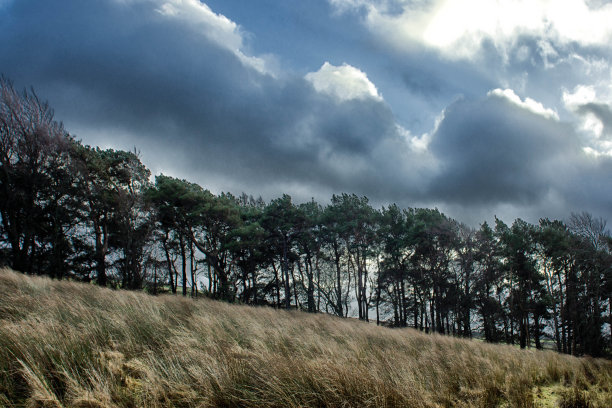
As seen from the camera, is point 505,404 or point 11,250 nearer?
Result: point 505,404

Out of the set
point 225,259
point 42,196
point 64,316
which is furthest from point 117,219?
point 64,316

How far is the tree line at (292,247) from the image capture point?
21.7m

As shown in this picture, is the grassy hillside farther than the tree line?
No

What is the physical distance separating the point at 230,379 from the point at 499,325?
3776 centimetres

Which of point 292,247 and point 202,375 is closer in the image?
point 202,375

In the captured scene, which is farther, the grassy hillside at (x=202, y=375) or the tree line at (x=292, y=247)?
the tree line at (x=292, y=247)

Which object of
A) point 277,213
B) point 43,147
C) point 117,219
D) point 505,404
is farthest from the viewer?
point 277,213

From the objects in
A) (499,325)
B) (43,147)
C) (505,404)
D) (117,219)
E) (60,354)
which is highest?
(43,147)

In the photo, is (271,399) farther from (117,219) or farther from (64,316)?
(117,219)

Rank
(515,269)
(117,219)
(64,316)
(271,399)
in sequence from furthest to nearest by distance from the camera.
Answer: (515,269)
(117,219)
(64,316)
(271,399)

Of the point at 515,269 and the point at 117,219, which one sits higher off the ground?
the point at 117,219

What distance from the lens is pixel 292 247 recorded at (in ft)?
109

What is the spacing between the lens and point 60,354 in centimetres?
348

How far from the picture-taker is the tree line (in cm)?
2173
